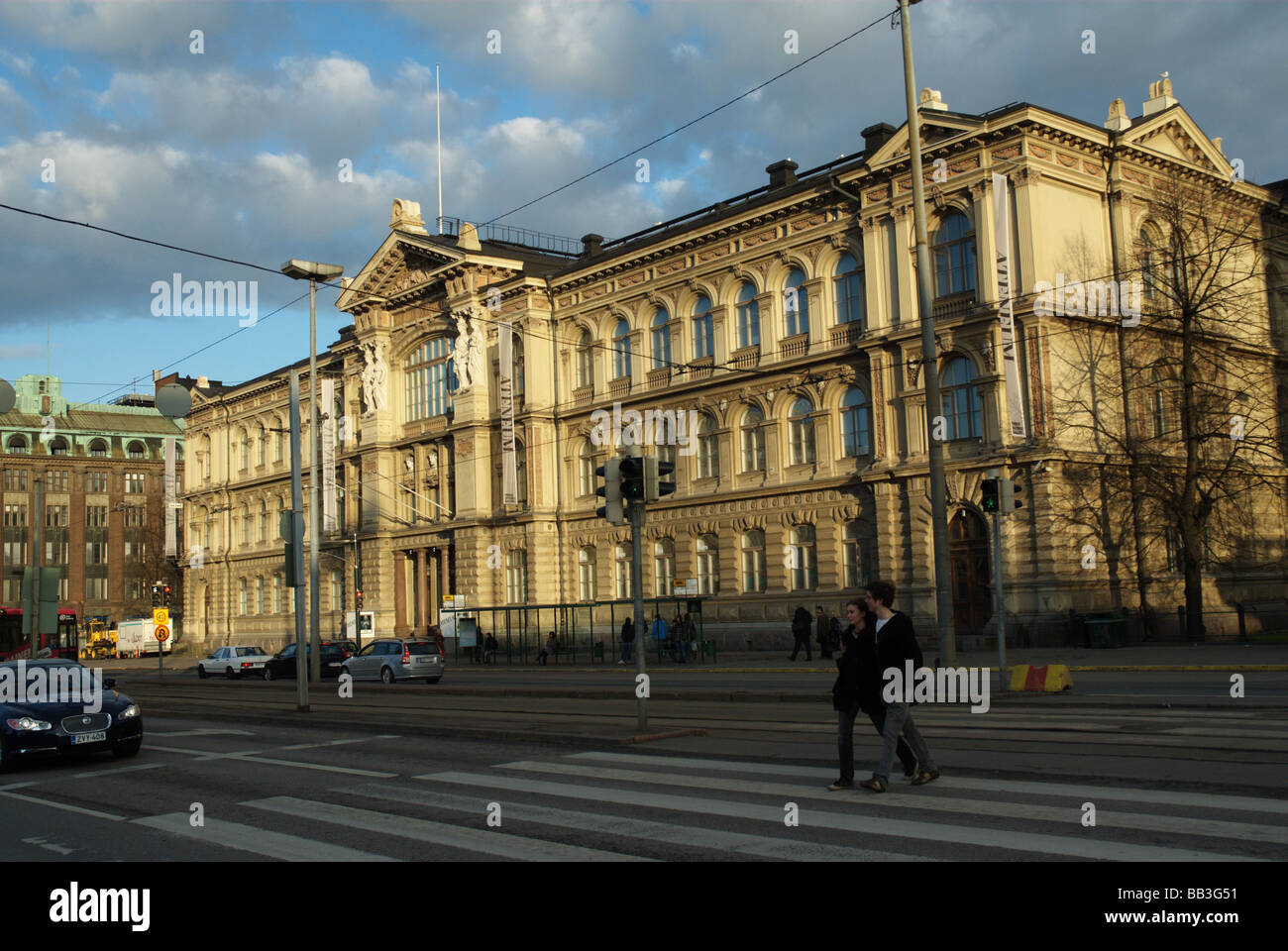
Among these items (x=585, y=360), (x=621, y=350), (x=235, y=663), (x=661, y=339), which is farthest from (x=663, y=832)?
(x=585, y=360)

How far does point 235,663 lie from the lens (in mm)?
48219

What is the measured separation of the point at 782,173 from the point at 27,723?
36.3 metres

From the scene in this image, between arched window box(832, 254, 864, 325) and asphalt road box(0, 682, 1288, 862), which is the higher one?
arched window box(832, 254, 864, 325)

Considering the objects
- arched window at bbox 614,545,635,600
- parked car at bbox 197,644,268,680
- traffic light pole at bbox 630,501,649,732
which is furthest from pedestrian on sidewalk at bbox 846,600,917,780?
parked car at bbox 197,644,268,680

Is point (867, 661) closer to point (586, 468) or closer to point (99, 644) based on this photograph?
point (586, 468)

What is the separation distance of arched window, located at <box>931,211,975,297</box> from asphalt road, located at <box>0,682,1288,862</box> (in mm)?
22965

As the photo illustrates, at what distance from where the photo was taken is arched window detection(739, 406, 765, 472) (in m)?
44.3

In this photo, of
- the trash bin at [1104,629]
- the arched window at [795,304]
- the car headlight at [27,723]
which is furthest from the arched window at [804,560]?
the car headlight at [27,723]

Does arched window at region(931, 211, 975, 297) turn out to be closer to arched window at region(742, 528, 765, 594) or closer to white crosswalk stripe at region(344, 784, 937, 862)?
arched window at region(742, 528, 765, 594)

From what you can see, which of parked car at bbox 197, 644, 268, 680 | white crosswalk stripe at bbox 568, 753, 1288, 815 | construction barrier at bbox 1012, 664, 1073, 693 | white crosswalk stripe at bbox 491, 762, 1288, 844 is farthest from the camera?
parked car at bbox 197, 644, 268, 680

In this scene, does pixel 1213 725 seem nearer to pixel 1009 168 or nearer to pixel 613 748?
pixel 613 748

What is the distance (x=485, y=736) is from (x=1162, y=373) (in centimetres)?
3065

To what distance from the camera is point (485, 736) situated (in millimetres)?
16000
